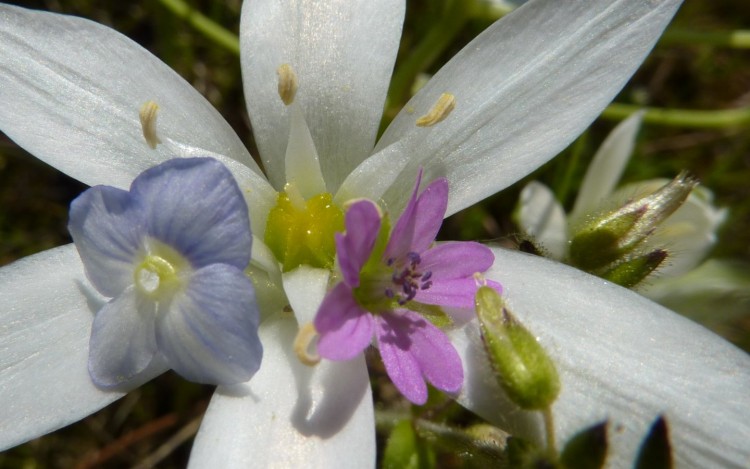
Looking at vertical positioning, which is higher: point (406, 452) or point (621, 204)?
point (621, 204)

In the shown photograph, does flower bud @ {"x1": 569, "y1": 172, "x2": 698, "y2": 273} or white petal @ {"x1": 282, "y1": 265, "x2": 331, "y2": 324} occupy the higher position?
flower bud @ {"x1": 569, "y1": 172, "x2": 698, "y2": 273}

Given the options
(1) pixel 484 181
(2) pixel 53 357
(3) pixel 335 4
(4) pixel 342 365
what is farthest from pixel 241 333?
(3) pixel 335 4

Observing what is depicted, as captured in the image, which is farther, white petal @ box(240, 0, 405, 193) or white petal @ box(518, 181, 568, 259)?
white petal @ box(518, 181, 568, 259)

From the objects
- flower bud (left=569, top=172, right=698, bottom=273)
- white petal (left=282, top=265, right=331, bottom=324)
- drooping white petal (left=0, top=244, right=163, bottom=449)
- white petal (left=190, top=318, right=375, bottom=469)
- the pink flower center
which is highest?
flower bud (left=569, top=172, right=698, bottom=273)

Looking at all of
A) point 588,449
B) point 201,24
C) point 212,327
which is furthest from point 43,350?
point 201,24

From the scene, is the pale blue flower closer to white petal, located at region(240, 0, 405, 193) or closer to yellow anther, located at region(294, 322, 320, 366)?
yellow anther, located at region(294, 322, 320, 366)

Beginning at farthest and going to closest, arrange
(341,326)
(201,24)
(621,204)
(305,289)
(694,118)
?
(694,118), (201,24), (621,204), (305,289), (341,326)

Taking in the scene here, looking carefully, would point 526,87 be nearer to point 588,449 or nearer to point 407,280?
point 407,280

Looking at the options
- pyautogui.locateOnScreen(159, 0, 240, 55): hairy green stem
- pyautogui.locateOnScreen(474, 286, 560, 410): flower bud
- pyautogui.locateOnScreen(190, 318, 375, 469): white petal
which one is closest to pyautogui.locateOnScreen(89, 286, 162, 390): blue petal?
pyautogui.locateOnScreen(190, 318, 375, 469): white petal
